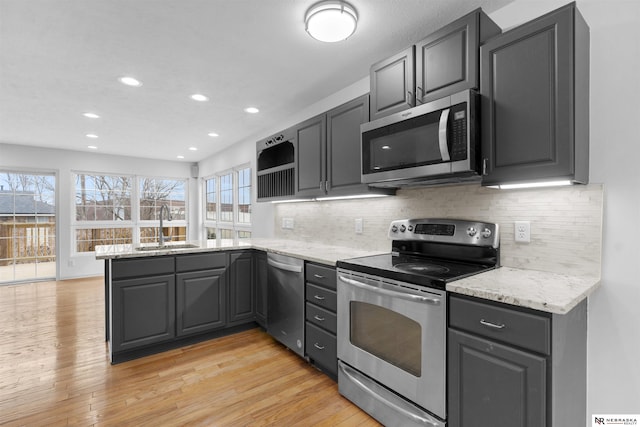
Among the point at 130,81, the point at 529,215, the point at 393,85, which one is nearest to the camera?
the point at 529,215

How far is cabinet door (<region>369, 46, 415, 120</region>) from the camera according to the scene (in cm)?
195

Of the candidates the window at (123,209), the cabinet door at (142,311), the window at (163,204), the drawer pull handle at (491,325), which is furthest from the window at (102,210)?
the drawer pull handle at (491,325)

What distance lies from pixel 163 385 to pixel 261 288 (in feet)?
3.73

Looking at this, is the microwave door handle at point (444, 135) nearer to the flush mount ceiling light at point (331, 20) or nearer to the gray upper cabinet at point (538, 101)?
the gray upper cabinet at point (538, 101)

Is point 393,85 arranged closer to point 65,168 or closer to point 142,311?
point 142,311

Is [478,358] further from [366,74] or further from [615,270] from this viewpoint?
[366,74]

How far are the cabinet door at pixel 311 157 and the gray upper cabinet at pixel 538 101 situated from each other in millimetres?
1423

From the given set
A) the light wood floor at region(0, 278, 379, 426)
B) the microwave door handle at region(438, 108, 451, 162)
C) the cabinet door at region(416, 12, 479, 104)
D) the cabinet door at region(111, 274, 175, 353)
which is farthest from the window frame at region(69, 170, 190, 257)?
the microwave door handle at region(438, 108, 451, 162)

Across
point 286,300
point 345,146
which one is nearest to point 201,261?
point 286,300

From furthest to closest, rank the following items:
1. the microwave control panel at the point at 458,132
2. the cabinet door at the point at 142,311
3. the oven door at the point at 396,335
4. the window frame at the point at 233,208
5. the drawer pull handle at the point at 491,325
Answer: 1. the window frame at the point at 233,208
2. the cabinet door at the point at 142,311
3. the microwave control panel at the point at 458,132
4. the oven door at the point at 396,335
5. the drawer pull handle at the point at 491,325

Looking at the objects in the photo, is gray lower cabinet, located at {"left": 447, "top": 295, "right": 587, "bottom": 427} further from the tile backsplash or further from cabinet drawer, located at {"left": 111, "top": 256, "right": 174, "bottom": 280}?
cabinet drawer, located at {"left": 111, "top": 256, "right": 174, "bottom": 280}

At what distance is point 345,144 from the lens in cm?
255

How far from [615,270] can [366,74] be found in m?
2.20

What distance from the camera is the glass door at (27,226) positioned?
534cm
